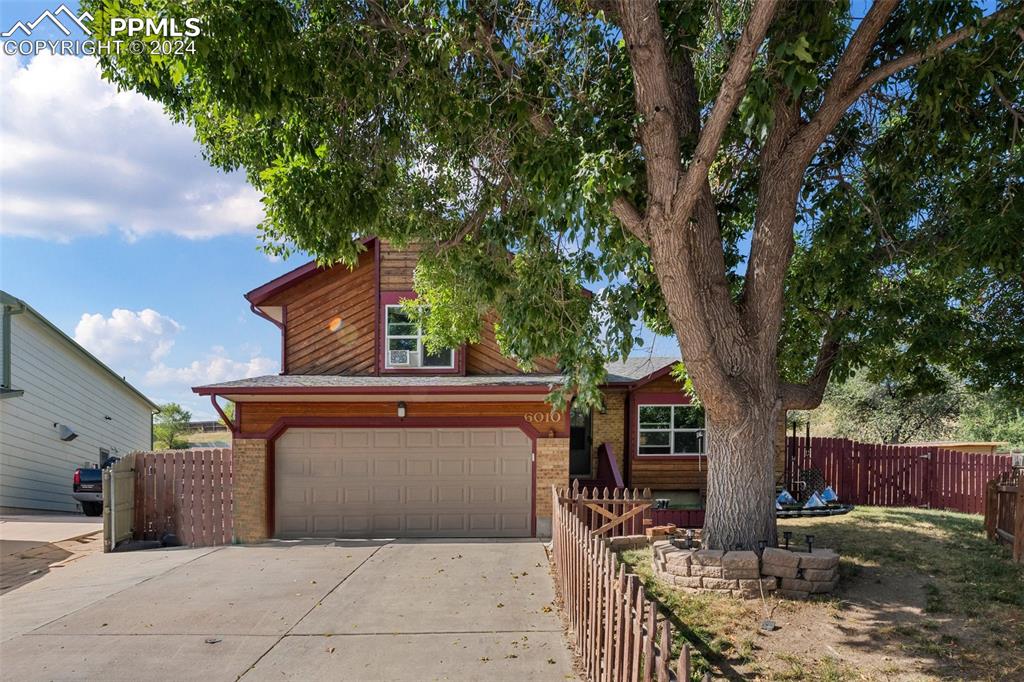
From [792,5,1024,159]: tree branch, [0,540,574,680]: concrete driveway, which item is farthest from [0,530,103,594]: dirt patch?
[792,5,1024,159]: tree branch

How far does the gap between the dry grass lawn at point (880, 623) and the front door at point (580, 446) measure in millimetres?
7916

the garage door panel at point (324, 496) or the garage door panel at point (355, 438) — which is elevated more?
the garage door panel at point (355, 438)

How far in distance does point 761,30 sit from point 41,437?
66.2ft

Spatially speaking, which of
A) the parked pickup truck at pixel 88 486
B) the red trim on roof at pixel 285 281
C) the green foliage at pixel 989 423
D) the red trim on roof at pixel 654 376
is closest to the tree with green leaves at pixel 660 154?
the red trim on roof at pixel 285 281

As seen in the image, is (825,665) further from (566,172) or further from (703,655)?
(566,172)

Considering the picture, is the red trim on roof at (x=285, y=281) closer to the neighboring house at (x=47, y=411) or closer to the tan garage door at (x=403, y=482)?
the tan garage door at (x=403, y=482)

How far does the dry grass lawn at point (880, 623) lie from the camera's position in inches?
213

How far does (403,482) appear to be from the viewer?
481 inches

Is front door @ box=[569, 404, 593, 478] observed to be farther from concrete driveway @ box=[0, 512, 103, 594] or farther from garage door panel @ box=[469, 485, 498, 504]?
concrete driveway @ box=[0, 512, 103, 594]

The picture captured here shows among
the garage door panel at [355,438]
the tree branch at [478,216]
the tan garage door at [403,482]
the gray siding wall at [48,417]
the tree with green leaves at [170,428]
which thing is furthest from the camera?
the tree with green leaves at [170,428]

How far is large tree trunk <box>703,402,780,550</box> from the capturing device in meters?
7.40

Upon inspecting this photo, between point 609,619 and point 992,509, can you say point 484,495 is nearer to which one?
point 609,619

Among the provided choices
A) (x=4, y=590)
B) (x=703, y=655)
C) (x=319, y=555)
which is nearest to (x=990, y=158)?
(x=703, y=655)

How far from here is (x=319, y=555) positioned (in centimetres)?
1024
